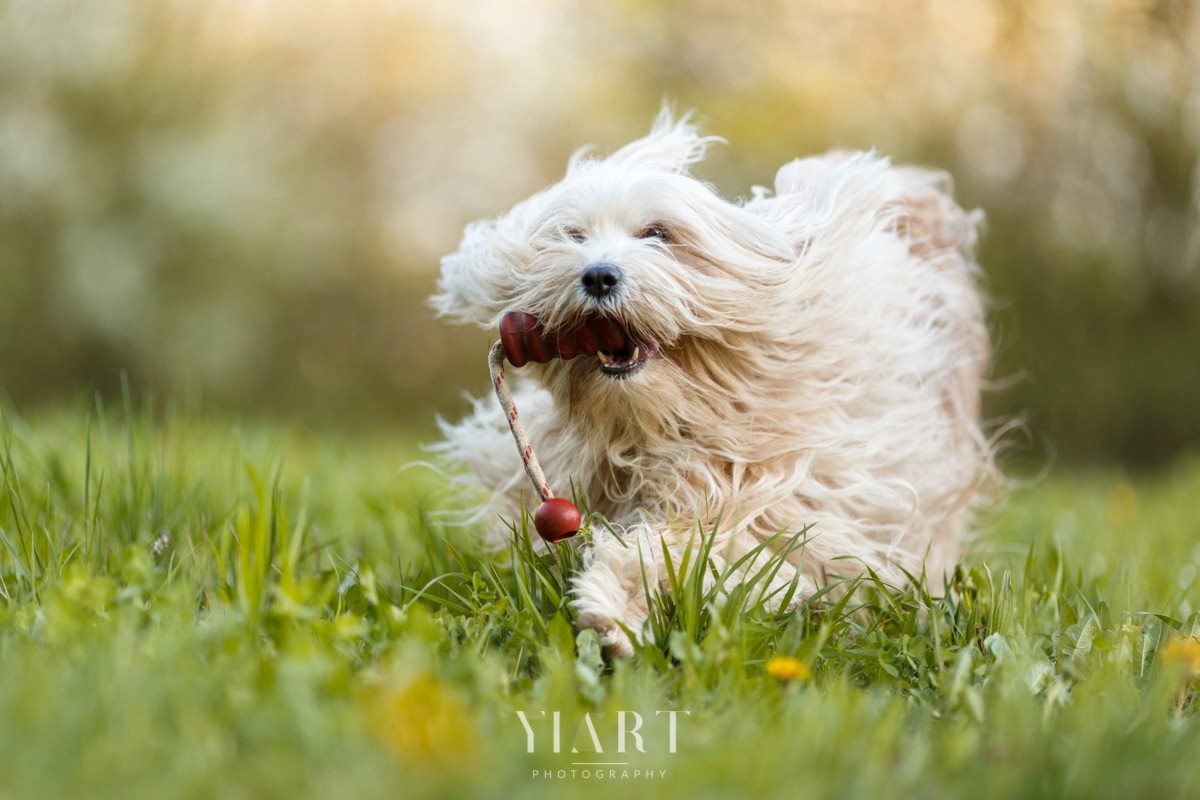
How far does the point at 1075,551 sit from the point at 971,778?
2313 mm

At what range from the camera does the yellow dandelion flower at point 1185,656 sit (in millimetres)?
2001

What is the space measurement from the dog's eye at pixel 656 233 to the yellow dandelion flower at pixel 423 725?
1433 mm

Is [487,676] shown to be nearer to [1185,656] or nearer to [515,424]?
[515,424]

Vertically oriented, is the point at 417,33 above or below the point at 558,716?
above

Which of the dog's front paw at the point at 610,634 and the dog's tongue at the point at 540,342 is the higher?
the dog's tongue at the point at 540,342

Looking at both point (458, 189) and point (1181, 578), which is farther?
point (458, 189)

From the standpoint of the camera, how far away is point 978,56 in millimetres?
8906

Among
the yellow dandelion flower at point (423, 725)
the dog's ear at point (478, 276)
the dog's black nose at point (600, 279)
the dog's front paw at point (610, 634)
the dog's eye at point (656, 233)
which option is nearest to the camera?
the yellow dandelion flower at point (423, 725)

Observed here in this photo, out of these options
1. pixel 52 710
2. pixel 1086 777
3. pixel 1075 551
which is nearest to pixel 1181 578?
pixel 1075 551

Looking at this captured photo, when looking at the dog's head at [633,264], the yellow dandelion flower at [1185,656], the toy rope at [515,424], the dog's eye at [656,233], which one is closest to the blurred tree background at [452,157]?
the dog's head at [633,264]

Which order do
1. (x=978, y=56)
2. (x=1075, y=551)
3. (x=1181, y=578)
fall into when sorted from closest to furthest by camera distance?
(x=1181, y=578)
(x=1075, y=551)
(x=978, y=56)

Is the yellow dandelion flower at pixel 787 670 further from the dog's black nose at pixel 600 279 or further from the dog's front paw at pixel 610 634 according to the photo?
the dog's black nose at pixel 600 279

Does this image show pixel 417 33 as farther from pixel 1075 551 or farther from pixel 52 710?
pixel 52 710

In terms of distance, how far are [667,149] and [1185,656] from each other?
166 cm
